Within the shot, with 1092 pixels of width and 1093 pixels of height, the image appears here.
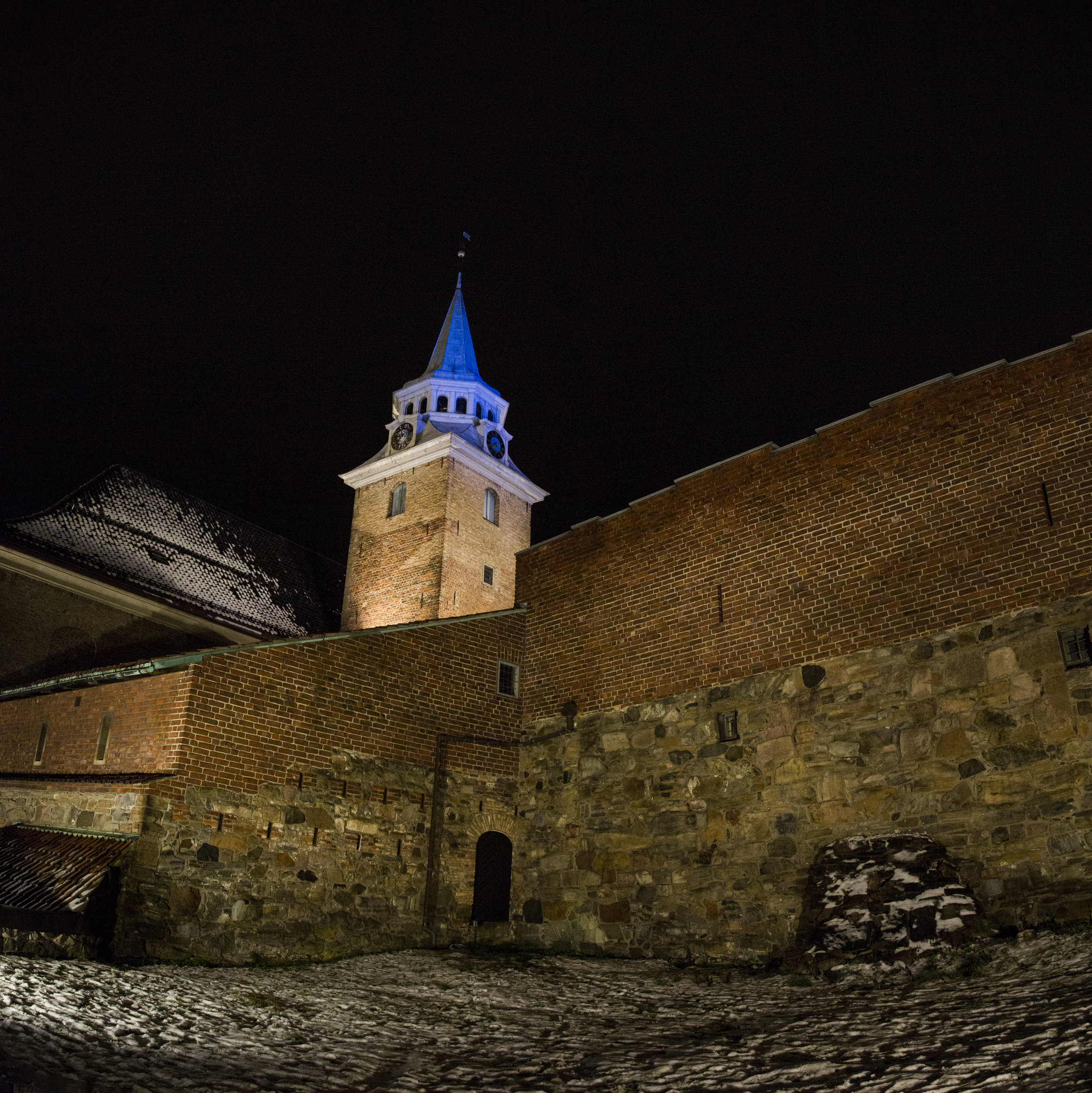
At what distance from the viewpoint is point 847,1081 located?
5.56 metres

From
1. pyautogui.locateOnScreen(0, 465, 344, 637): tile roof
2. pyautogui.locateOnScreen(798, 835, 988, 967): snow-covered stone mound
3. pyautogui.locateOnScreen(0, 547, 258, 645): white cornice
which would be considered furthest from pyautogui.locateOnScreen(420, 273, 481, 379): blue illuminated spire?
pyautogui.locateOnScreen(798, 835, 988, 967): snow-covered stone mound

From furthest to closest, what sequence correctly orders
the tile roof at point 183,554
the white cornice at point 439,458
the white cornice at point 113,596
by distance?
the white cornice at point 439,458, the tile roof at point 183,554, the white cornice at point 113,596

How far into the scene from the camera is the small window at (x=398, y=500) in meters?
31.8

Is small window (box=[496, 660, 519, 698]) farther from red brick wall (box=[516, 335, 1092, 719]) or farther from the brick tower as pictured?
the brick tower

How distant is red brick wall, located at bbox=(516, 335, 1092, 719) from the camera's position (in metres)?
11.0

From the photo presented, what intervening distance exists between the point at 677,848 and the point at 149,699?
745 cm

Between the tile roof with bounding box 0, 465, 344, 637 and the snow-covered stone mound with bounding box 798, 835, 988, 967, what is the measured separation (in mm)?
16257

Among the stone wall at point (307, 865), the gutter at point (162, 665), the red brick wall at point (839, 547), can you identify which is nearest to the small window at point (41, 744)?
the gutter at point (162, 665)

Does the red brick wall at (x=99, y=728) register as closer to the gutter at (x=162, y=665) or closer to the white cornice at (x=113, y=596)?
the gutter at (x=162, y=665)

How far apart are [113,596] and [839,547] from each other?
17.8 metres

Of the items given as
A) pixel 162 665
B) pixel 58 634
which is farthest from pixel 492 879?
pixel 58 634

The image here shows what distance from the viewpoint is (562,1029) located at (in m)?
8.09

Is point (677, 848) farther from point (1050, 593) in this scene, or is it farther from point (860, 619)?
point (1050, 593)

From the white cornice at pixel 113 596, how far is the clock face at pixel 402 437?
9.95m
